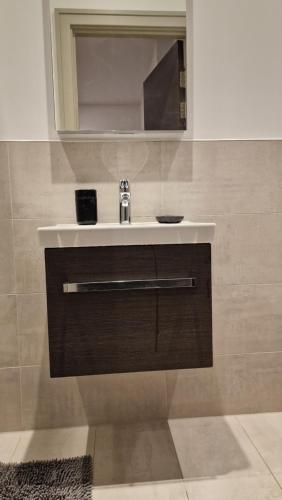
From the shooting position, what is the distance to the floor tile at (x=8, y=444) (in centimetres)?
149

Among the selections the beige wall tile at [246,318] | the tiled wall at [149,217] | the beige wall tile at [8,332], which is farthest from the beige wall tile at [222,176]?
the beige wall tile at [8,332]

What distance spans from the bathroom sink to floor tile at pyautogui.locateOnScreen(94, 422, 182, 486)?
78cm

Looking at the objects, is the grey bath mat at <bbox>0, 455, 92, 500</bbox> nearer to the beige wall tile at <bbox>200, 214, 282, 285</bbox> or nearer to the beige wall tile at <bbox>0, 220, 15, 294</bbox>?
the beige wall tile at <bbox>0, 220, 15, 294</bbox>

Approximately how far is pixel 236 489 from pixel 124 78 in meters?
1.48

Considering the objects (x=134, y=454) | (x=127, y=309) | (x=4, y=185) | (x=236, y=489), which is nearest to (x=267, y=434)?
(x=236, y=489)

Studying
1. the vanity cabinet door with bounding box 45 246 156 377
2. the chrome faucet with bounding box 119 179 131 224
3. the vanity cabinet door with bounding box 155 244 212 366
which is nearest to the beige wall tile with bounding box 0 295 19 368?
the vanity cabinet door with bounding box 45 246 156 377

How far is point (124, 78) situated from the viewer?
1539 millimetres

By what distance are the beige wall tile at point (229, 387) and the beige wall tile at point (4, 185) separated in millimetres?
938

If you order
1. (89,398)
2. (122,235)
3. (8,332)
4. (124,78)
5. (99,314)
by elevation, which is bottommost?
(89,398)

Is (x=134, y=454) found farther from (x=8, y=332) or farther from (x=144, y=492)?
(x=8, y=332)

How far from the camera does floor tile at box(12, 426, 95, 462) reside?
149 cm

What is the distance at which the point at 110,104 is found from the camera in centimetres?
154

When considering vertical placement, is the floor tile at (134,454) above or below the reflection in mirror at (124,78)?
below

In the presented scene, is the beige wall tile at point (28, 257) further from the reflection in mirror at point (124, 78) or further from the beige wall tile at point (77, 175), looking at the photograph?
the reflection in mirror at point (124, 78)
